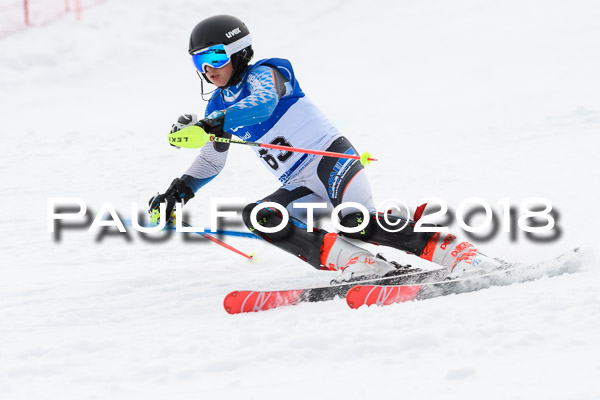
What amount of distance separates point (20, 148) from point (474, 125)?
6.08m

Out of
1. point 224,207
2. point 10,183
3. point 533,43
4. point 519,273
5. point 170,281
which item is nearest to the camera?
point 519,273

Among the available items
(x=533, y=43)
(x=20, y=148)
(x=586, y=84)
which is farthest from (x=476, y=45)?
(x=20, y=148)

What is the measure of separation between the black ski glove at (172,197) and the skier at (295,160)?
0.52 metres

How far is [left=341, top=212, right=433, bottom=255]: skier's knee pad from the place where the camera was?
3.84 metres

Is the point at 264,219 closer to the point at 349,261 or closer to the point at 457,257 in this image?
the point at 349,261

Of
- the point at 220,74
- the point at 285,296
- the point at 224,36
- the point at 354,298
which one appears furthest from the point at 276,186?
the point at 354,298

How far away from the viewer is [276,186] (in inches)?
289

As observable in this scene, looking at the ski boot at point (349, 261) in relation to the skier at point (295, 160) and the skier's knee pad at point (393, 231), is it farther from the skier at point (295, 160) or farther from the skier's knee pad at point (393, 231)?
the skier's knee pad at point (393, 231)

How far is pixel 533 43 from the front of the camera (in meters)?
14.1

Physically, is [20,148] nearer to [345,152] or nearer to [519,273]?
[345,152]

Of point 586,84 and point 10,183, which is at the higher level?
point 586,84

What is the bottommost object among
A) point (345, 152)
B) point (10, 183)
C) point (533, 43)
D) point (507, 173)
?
point (10, 183)

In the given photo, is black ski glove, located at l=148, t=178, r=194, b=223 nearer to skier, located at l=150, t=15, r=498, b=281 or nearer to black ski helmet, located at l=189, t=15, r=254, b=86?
skier, located at l=150, t=15, r=498, b=281

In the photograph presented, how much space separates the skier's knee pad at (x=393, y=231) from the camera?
12.6 ft
